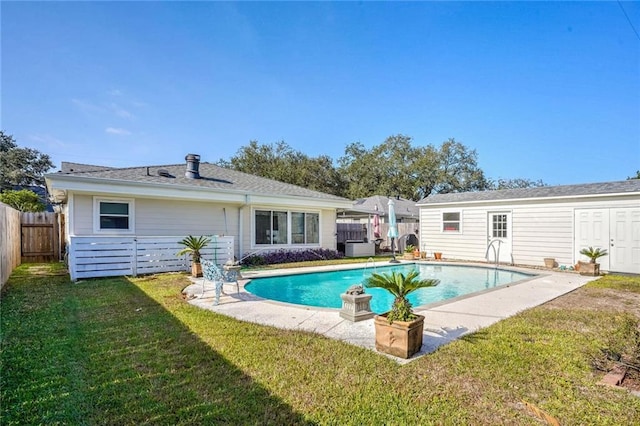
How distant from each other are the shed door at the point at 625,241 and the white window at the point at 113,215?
55.3 ft

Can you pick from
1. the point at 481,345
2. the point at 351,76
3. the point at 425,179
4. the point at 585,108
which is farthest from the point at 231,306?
the point at 425,179

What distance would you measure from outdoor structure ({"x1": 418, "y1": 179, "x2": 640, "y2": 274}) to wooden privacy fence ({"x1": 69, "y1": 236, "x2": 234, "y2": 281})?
429 inches

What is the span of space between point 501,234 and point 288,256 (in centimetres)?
946

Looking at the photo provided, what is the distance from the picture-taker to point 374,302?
27.0 feet

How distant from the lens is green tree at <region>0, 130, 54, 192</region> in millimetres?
31672

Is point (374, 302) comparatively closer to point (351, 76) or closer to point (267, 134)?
point (351, 76)

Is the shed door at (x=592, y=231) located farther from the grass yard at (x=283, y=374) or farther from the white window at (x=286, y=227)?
the white window at (x=286, y=227)

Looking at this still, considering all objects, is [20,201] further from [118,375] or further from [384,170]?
[384,170]

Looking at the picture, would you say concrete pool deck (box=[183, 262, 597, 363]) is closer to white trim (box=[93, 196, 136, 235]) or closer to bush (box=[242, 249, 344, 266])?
white trim (box=[93, 196, 136, 235])

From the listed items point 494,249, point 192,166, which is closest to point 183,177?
point 192,166

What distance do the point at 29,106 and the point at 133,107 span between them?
13.7 ft

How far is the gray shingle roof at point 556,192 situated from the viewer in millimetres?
11789

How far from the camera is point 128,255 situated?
33.5 ft

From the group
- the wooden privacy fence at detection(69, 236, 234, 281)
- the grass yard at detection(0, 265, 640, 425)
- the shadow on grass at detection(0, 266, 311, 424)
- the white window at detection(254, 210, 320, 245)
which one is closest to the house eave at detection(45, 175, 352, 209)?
the white window at detection(254, 210, 320, 245)
